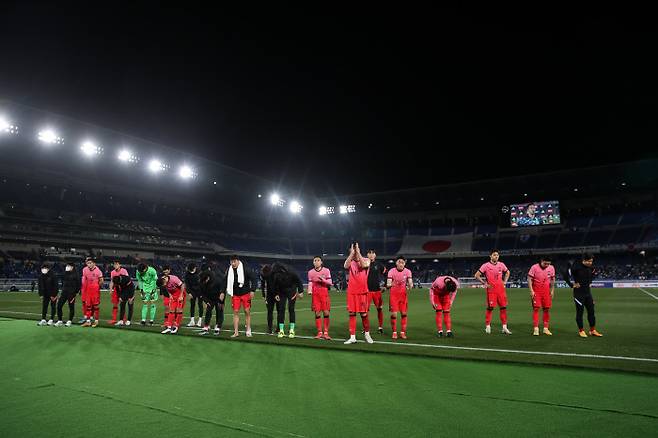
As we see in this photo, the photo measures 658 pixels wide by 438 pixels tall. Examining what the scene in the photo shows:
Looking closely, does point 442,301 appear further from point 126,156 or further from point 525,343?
point 126,156

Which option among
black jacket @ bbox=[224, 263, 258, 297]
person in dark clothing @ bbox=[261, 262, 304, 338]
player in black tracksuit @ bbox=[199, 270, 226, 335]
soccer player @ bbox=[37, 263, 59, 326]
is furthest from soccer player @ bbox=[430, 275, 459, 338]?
soccer player @ bbox=[37, 263, 59, 326]

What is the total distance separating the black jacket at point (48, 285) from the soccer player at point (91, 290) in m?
0.85

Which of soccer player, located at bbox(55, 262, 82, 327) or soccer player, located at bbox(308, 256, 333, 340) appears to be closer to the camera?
soccer player, located at bbox(308, 256, 333, 340)

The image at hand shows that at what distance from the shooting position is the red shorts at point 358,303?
10438 mm

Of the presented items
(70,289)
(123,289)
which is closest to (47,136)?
(70,289)

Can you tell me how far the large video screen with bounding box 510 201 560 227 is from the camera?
56.9 metres

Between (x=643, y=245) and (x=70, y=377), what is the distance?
63975 millimetres

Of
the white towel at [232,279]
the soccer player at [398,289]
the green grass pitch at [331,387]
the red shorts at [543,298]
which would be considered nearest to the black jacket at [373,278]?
the soccer player at [398,289]

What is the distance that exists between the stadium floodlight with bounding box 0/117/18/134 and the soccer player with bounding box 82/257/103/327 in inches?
1277

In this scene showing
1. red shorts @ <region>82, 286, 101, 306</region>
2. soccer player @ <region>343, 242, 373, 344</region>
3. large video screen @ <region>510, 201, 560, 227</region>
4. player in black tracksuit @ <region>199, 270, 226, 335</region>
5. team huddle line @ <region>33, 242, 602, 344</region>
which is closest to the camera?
soccer player @ <region>343, 242, 373, 344</region>

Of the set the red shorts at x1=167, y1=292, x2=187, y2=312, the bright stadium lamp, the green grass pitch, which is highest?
the bright stadium lamp

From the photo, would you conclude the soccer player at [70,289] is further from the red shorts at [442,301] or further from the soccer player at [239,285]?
the red shorts at [442,301]

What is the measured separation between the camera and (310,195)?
65750mm

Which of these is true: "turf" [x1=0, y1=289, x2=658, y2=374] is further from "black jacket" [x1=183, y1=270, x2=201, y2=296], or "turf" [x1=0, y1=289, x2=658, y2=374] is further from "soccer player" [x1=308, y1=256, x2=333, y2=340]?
"black jacket" [x1=183, y1=270, x2=201, y2=296]
